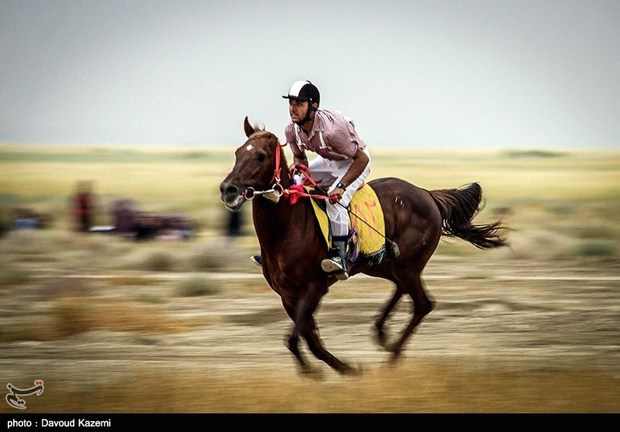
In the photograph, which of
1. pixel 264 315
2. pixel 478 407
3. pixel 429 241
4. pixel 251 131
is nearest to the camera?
pixel 478 407

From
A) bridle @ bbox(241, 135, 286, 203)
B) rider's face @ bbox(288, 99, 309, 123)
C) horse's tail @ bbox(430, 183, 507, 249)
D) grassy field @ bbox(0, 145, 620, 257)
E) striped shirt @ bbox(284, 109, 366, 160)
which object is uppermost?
rider's face @ bbox(288, 99, 309, 123)

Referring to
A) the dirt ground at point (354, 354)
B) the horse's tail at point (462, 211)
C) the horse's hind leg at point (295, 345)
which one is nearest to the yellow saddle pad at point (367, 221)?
the horse's hind leg at point (295, 345)

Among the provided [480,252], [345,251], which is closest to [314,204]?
[345,251]

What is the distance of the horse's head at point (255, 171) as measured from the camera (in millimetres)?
8016

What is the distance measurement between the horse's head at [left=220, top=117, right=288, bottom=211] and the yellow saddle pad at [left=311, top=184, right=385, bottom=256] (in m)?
0.96

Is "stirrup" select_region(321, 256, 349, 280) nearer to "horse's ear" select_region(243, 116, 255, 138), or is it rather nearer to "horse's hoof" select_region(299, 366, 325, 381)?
"horse's hoof" select_region(299, 366, 325, 381)

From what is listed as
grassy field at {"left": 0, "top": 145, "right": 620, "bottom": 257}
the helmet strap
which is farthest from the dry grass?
grassy field at {"left": 0, "top": 145, "right": 620, "bottom": 257}

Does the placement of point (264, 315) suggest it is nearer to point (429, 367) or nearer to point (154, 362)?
point (154, 362)

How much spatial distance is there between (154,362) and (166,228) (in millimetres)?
13581

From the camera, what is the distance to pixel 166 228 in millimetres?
23891

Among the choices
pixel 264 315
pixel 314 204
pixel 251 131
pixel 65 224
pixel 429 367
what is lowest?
pixel 65 224

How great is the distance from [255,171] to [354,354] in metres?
3.28

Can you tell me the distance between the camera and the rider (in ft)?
29.0

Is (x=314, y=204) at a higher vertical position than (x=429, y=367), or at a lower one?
higher
